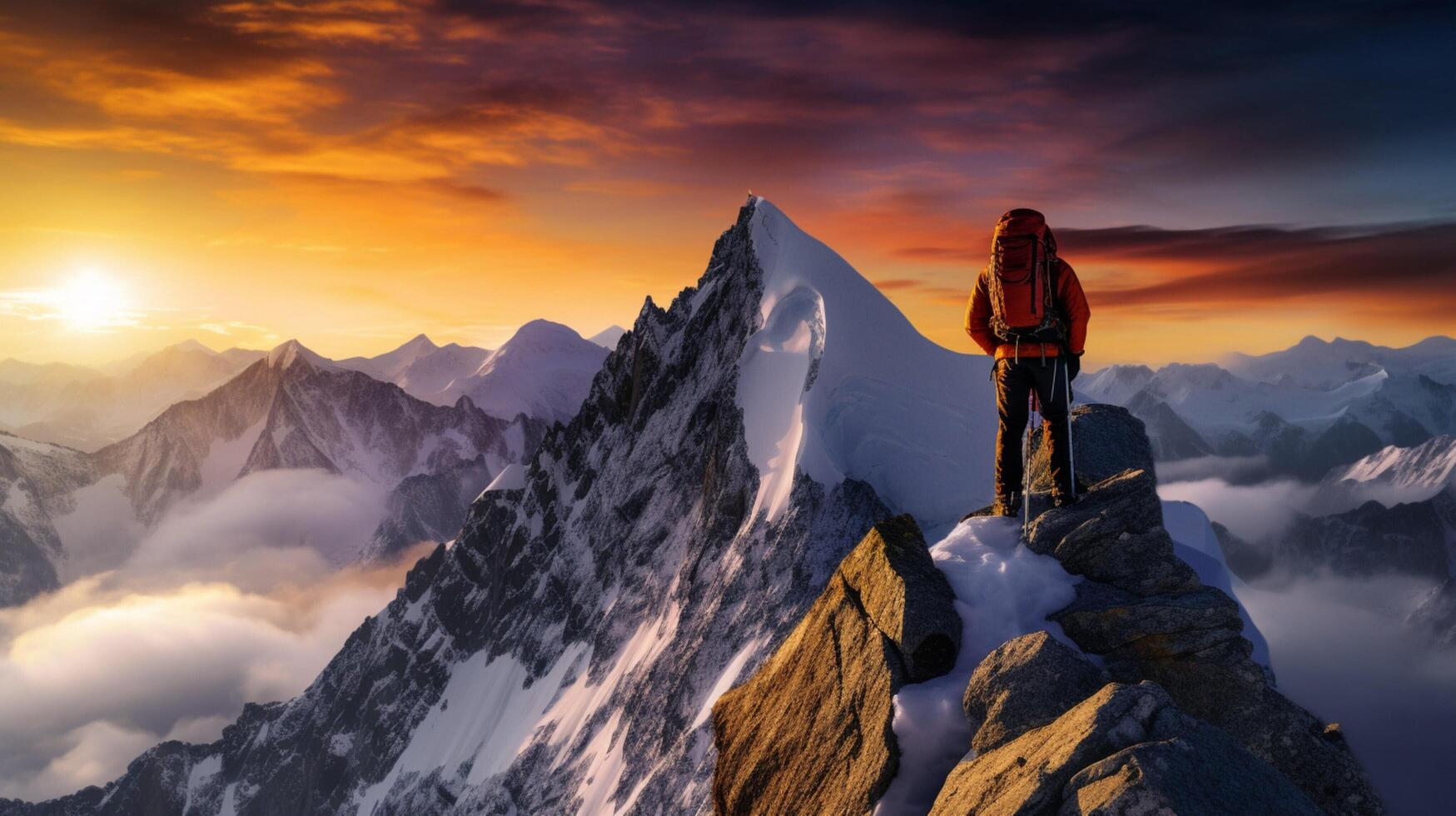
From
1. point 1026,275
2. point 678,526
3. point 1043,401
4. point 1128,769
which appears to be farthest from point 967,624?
point 678,526

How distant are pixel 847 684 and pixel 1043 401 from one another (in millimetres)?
5591

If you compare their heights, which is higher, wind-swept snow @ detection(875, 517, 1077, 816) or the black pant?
the black pant

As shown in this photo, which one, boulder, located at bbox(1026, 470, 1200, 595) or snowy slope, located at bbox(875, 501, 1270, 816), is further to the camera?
boulder, located at bbox(1026, 470, 1200, 595)

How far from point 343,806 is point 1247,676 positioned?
15916cm

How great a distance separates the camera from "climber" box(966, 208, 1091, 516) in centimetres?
1332

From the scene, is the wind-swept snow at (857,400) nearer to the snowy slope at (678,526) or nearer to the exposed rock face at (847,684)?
the snowy slope at (678,526)

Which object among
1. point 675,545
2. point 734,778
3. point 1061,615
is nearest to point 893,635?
point 1061,615

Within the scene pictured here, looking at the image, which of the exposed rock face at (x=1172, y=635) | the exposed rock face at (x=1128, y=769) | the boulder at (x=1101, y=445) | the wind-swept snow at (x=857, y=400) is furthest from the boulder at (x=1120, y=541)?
the wind-swept snow at (x=857, y=400)

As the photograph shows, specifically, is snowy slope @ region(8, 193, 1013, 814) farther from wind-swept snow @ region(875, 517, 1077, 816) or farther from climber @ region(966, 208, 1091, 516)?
wind-swept snow @ region(875, 517, 1077, 816)

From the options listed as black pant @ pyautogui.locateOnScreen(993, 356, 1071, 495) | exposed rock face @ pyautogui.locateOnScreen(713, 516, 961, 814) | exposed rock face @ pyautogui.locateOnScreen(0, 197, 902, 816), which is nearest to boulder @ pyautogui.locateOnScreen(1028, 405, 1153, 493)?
black pant @ pyautogui.locateOnScreen(993, 356, 1071, 495)

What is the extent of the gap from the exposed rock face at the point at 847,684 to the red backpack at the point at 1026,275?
3551 millimetres

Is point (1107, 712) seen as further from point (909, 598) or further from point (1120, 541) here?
point (1120, 541)

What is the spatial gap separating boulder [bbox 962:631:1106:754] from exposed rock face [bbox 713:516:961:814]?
1.17m

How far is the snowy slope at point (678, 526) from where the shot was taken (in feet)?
130
